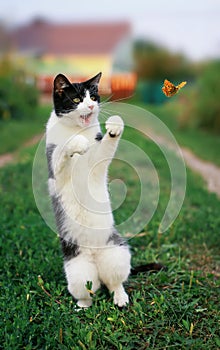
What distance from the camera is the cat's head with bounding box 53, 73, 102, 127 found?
9.46ft

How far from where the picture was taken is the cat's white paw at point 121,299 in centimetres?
310

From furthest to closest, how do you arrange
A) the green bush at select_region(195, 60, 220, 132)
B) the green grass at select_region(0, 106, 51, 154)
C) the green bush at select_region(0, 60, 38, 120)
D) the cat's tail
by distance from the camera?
the green bush at select_region(0, 60, 38, 120)
the green bush at select_region(195, 60, 220, 132)
the green grass at select_region(0, 106, 51, 154)
the cat's tail

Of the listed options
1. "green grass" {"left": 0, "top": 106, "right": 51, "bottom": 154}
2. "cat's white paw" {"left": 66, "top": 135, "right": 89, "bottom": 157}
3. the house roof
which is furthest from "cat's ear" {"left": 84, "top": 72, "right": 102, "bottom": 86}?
the house roof

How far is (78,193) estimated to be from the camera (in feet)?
9.89

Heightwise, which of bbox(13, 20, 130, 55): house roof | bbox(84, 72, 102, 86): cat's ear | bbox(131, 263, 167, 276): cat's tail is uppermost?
bbox(84, 72, 102, 86): cat's ear

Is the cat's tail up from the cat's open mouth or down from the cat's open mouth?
down

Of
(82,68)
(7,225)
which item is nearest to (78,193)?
(7,225)

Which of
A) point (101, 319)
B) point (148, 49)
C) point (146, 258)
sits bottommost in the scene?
point (148, 49)

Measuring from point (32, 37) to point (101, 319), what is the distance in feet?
67.7

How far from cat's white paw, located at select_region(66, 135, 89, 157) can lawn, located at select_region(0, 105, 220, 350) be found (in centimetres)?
102

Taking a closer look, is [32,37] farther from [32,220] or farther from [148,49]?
[32,220]

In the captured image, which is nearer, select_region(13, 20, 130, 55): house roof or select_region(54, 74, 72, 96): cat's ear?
select_region(54, 74, 72, 96): cat's ear

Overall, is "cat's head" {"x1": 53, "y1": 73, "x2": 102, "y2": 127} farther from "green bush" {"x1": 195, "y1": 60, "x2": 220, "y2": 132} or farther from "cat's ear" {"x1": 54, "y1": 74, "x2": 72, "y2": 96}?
"green bush" {"x1": 195, "y1": 60, "x2": 220, "y2": 132}

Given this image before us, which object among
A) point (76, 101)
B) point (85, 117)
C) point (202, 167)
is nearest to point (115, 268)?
point (85, 117)
